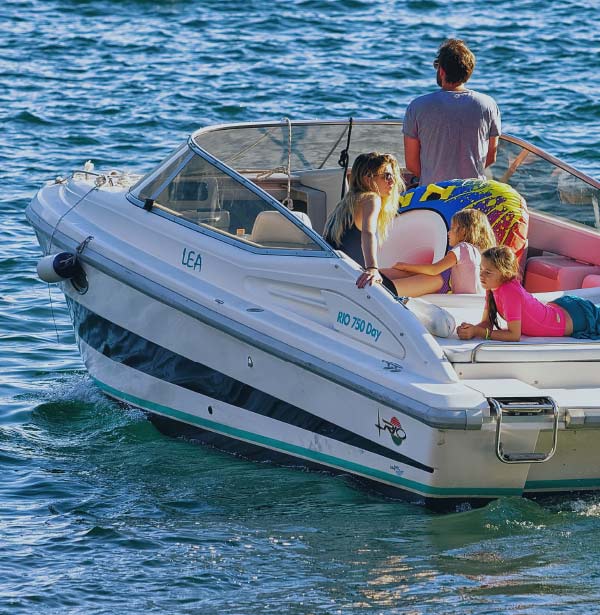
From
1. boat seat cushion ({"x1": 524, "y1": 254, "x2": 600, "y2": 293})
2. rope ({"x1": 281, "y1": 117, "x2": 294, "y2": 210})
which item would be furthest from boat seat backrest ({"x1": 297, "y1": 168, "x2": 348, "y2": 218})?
boat seat cushion ({"x1": 524, "y1": 254, "x2": 600, "y2": 293})

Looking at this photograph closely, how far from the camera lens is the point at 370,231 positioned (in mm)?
5500

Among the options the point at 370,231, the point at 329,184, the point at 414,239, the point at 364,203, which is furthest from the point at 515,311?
the point at 329,184

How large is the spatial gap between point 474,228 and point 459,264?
0.56ft

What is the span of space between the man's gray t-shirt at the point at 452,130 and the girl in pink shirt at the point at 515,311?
50.8 inches

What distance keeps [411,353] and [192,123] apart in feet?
28.6

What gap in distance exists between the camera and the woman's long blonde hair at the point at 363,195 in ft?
18.5

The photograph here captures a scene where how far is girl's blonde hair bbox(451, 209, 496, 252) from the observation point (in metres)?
5.64

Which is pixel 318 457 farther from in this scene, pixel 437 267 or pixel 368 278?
pixel 437 267

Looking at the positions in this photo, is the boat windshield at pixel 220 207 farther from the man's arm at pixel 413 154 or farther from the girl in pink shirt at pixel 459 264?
the man's arm at pixel 413 154

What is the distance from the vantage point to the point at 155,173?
6.32 meters

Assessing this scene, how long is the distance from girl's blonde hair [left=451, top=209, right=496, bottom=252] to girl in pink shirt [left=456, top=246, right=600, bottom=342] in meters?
0.42

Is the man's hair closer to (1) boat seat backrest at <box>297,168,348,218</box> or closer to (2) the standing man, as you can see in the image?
(2) the standing man

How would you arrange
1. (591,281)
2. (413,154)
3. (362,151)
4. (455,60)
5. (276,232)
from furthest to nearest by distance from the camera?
(362,151) → (413,154) → (455,60) → (591,281) → (276,232)

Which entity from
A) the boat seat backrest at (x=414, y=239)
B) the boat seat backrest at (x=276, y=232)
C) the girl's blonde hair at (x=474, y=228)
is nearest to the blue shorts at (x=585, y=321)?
the girl's blonde hair at (x=474, y=228)
